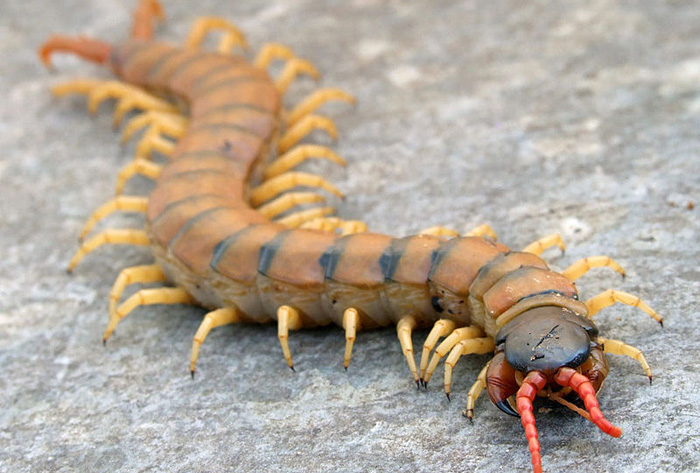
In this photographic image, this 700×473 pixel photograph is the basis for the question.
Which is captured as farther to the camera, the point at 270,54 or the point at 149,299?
the point at 270,54

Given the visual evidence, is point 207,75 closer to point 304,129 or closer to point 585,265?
point 304,129

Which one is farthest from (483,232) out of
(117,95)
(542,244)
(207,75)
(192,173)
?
(117,95)

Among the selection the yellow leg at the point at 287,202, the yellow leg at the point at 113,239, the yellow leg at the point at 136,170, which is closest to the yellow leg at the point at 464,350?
the yellow leg at the point at 287,202

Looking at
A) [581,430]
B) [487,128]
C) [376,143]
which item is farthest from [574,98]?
[581,430]

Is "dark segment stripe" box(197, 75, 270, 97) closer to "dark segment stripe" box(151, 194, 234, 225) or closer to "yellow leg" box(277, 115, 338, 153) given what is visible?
"yellow leg" box(277, 115, 338, 153)

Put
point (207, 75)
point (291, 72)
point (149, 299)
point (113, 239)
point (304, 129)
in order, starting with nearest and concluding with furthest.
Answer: point (149, 299), point (113, 239), point (304, 129), point (207, 75), point (291, 72)

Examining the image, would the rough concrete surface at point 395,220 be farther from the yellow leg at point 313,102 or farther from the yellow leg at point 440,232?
the yellow leg at point 440,232
